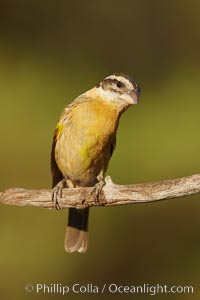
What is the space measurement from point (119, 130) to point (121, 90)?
7.03 feet

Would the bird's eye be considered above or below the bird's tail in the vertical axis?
above

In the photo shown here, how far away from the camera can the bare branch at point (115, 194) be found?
3.92m

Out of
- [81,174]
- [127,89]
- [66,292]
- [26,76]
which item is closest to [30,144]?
[26,76]

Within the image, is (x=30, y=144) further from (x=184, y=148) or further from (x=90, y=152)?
(x=90, y=152)

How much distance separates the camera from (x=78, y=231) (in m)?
5.08

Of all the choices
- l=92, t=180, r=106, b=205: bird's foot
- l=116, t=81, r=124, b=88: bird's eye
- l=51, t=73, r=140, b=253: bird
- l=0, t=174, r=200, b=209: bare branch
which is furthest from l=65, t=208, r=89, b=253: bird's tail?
l=116, t=81, r=124, b=88: bird's eye

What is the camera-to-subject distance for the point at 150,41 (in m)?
7.21

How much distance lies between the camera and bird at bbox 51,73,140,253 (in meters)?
4.36

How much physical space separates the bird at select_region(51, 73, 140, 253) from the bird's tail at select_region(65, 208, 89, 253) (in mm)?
375

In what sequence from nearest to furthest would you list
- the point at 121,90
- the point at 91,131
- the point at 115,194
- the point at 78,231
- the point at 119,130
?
the point at 115,194 < the point at 121,90 < the point at 91,131 < the point at 78,231 < the point at 119,130

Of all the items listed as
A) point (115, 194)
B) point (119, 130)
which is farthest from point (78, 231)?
point (119, 130)

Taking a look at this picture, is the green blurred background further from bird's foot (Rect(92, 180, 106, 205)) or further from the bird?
bird's foot (Rect(92, 180, 106, 205))

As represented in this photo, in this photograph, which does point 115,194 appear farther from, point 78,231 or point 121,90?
point 78,231

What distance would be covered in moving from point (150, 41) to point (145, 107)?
817 mm
